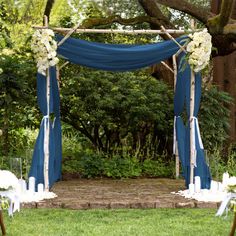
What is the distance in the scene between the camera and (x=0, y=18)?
38.1ft

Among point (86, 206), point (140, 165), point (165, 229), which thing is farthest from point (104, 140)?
point (165, 229)

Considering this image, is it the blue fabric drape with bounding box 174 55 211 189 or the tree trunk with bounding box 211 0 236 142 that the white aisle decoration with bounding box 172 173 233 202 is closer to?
the blue fabric drape with bounding box 174 55 211 189

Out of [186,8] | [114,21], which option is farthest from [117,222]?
[186,8]

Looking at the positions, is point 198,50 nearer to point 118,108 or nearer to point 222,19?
point 222,19

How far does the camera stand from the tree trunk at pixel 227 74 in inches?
468

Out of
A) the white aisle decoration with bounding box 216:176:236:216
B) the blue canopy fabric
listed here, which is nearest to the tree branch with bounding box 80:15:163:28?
the blue canopy fabric

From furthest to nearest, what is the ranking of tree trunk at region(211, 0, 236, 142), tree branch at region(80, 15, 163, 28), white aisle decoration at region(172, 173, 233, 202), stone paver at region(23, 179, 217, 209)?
1. tree trunk at region(211, 0, 236, 142)
2. tree branch at region(80, 15, 163, 28)
3. white aisle decoration at region(172, 173, 233, 202)
4. stone paver at region(23, 179, 217, 209)

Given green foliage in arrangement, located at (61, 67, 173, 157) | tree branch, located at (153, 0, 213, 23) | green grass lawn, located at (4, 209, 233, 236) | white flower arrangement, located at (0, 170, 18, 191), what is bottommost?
green grass lawn, located at (4, 209, 233, 236)

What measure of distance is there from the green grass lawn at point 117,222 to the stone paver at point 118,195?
219mm

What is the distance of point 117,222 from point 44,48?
263 centimetres

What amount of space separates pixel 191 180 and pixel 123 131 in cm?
335

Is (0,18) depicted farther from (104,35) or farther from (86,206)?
(86,206)

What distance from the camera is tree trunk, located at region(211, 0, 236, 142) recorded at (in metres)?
11.9

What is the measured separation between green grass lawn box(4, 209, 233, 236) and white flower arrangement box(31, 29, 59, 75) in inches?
77.7
